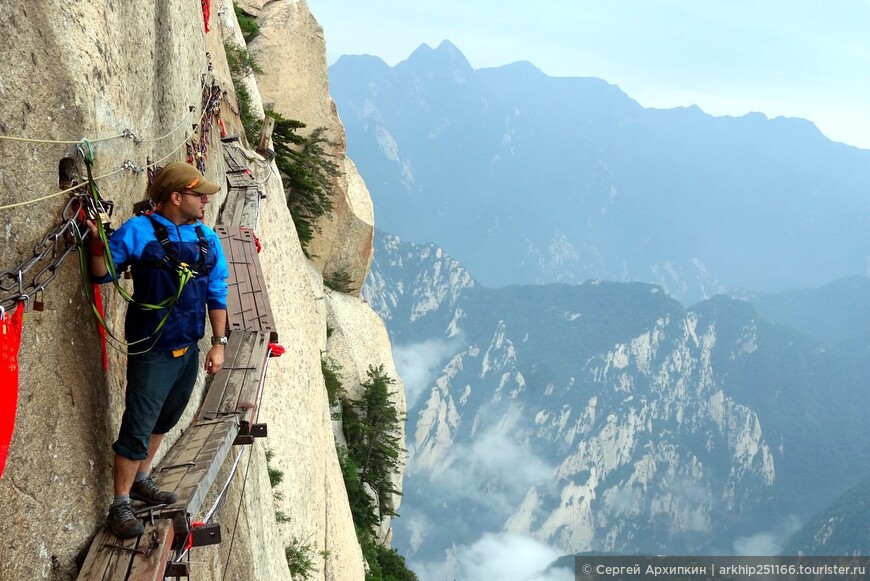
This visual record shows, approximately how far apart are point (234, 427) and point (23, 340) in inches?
134

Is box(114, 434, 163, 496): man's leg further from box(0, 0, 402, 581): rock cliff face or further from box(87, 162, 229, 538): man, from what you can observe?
box(0, 0, 402, 581): rock cliff face

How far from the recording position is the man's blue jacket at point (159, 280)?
466 cm

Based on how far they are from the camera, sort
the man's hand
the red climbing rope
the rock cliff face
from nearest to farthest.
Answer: the red climbing rope, the rock cliff face, the man's hand

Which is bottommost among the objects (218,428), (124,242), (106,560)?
(106,560)

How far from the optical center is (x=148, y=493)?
206 inches

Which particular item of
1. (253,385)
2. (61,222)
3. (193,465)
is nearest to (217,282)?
(61,222)

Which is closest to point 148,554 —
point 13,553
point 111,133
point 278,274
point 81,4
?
point 13,553

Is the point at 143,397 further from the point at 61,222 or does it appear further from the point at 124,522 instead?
the point at 61,222

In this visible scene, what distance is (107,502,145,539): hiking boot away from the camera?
4816mm

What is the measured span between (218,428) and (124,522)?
234 cm

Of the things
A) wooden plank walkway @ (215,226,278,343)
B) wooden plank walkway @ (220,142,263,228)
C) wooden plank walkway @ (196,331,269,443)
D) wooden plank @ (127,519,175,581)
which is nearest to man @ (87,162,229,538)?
wooden plank @ (127,519,175,581)

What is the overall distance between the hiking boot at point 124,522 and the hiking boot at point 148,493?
0.97ft

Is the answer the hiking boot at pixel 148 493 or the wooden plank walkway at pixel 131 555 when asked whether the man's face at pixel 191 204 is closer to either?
the hiking boot at pixel 148 493

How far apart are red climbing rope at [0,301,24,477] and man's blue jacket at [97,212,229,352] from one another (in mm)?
834
